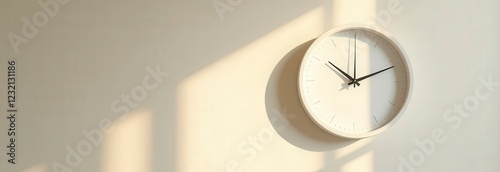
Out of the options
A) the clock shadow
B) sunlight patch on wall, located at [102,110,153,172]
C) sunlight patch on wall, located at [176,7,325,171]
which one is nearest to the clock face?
the clock shadow

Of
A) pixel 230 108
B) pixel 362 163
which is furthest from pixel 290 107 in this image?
pixel 362 163

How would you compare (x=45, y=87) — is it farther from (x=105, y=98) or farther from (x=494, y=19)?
(x=494, y=19)

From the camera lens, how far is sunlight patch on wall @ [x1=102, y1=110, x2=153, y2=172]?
7.51 ft

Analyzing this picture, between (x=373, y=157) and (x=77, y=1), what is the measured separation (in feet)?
4.78

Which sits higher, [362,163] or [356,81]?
[356,81]

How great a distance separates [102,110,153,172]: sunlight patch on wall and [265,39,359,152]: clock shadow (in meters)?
0.54

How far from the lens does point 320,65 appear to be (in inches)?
92.0

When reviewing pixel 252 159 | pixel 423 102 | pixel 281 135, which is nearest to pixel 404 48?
pixel 423 102

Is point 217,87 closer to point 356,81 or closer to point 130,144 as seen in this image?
point 130,144

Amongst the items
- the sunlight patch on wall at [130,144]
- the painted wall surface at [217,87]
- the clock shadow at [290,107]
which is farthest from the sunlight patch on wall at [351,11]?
the sunlight patch on wall at [130,144]

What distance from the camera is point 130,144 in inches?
90.6

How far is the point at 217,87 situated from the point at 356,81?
0.61m

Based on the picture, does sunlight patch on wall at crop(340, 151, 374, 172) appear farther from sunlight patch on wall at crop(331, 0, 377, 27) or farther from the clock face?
sunlight patch on wall at crop(331, 0, 377, 27)

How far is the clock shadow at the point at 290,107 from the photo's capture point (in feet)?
7.72
